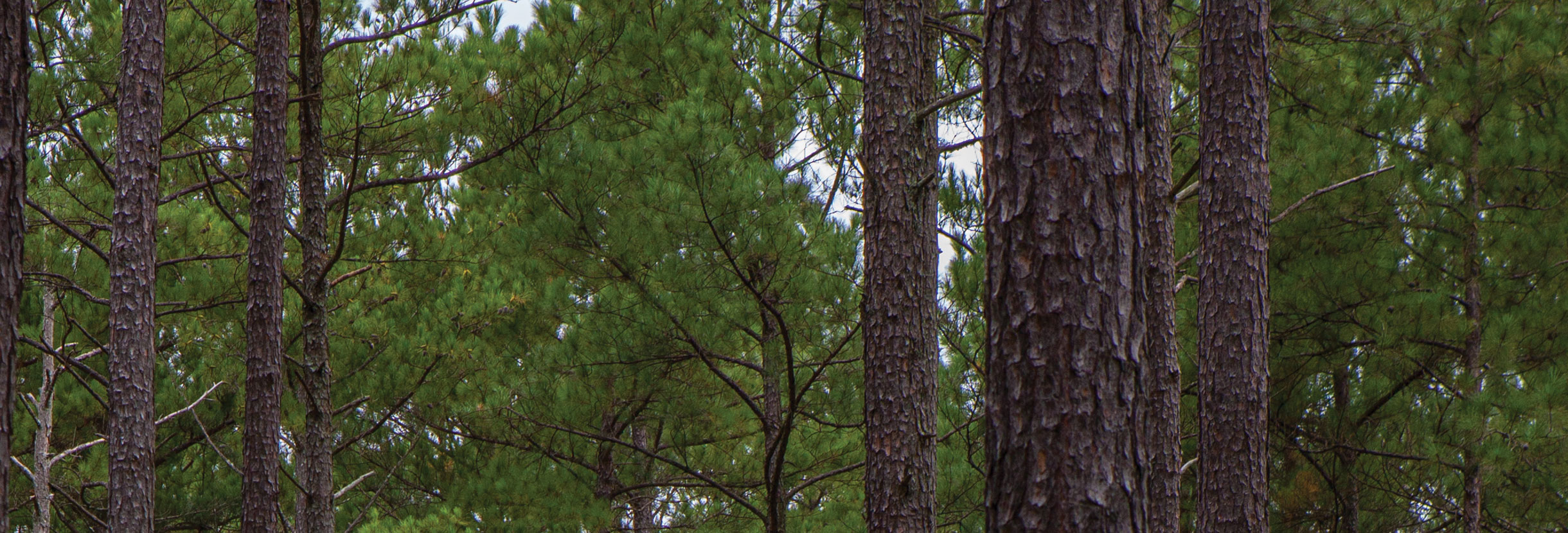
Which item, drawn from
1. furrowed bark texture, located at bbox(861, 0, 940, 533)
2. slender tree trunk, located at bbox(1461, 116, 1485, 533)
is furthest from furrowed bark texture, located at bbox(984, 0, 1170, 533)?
slender tree trunk, located at bbox(1461, 116, 1485, 533)

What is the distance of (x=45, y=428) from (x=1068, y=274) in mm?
7671

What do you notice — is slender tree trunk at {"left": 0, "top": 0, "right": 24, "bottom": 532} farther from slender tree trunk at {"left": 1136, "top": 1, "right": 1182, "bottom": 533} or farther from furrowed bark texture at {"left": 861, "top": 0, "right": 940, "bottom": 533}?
slender tree trunk at {"left": 1136, "top": 1, "right": 1182, "bottom": 533}

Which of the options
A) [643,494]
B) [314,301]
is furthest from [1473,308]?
[643,494]

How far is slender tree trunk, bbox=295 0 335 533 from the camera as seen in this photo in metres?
5.50

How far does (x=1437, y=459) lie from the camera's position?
748cm

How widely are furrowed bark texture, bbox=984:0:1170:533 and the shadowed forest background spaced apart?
350 centimetres

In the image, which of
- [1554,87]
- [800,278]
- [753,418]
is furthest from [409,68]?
[1554,87]

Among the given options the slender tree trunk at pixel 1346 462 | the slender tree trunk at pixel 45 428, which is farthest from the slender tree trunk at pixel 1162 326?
the slender tree trunk at pixel 45 428

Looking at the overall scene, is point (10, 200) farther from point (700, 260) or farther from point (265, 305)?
point (700, 260)

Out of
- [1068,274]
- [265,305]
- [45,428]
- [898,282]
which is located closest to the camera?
[1068,274]

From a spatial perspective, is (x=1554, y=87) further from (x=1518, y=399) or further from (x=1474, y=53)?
(x=1518, y=399)

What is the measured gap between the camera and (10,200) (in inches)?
79.0

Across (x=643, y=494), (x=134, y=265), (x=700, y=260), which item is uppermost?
(x=700, y=260)

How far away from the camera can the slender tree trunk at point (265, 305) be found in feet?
16.0
